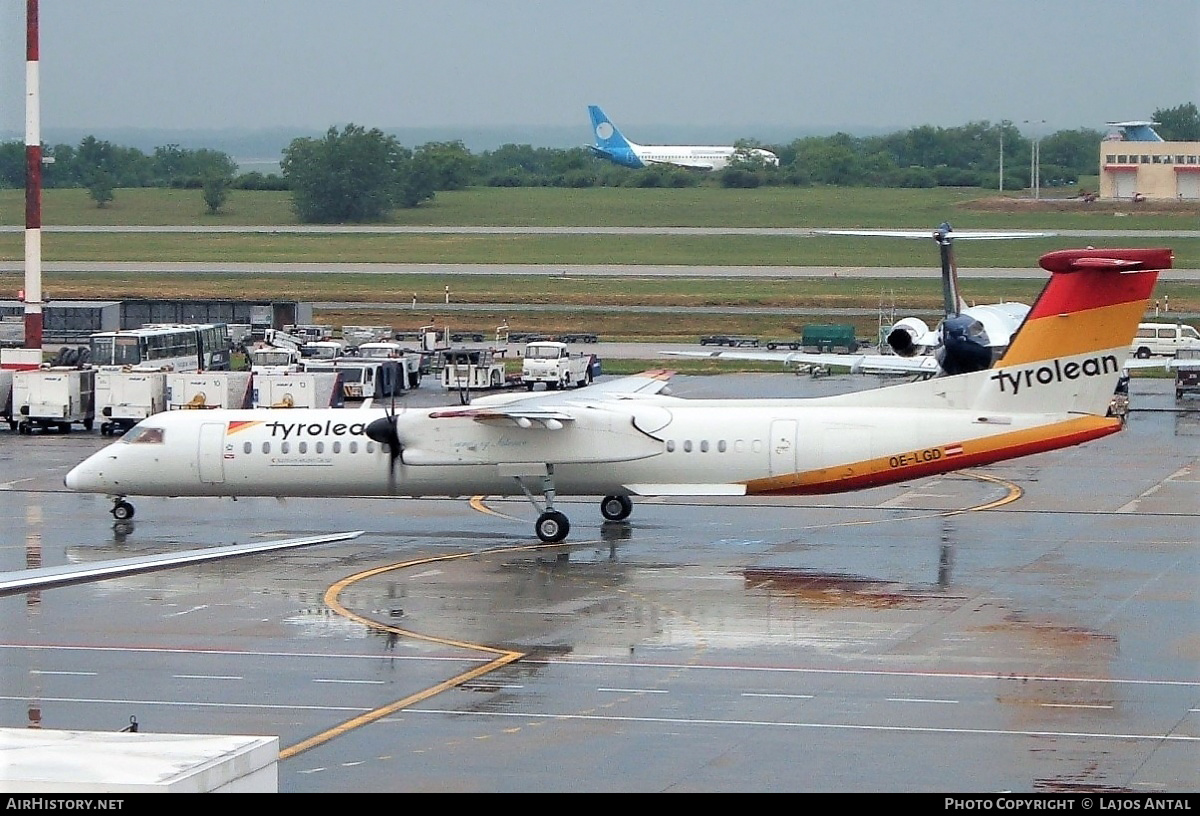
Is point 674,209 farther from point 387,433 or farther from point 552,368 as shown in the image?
point 387,433

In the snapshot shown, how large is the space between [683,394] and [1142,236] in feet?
207

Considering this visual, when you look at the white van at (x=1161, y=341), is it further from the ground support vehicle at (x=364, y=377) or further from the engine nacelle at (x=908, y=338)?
the ground support vehicle at (x=364, y=377)

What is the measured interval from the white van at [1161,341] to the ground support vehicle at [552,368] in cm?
2321

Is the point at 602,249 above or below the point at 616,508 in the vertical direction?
above

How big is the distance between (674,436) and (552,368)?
29.4m

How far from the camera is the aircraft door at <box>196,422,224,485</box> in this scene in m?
37.8

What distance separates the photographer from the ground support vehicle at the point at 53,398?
5488 cm

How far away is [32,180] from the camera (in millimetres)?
60156

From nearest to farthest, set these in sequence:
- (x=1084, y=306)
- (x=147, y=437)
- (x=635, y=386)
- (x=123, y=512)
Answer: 1. (x=1084, y=306)
2. (x=147, y=437)
3. (x=123, y=512)
4. (x=635, y=386)

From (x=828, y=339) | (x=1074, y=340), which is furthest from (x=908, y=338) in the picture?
(x=1074, y=340)

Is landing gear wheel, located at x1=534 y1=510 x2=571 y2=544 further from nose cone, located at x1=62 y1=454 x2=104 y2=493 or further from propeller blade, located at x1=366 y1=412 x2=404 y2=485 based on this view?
nose cone, located at x1=62 y1=454 x2=104 y2=493
